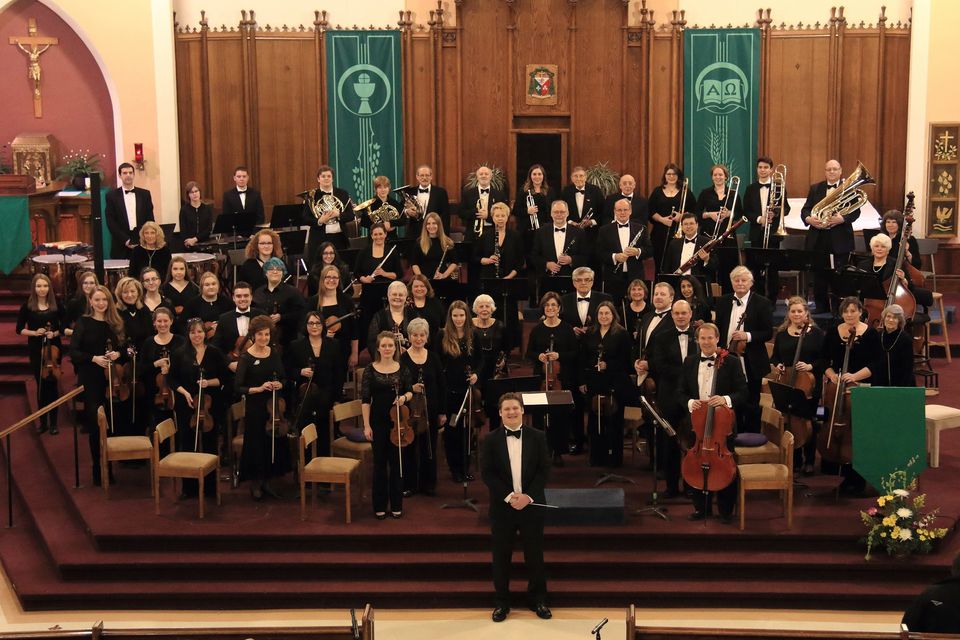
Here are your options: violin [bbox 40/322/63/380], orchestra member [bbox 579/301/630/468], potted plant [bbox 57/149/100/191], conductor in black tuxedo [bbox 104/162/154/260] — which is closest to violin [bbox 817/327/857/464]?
orchestra member [bbox 579/301/630/468]

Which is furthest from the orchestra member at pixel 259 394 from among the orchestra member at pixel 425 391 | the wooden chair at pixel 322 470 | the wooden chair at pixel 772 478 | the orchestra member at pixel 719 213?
the orchestra member at pixel 719 213

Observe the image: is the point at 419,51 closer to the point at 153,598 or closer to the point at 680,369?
the point at 680,369

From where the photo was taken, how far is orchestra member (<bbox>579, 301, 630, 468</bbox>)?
8734 millimetres

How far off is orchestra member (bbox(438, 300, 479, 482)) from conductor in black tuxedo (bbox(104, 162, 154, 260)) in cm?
408

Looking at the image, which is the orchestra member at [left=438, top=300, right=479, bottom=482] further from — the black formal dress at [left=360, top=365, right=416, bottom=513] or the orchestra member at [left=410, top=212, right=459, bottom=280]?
the orchestra member at [left=410, top=212, right=459, bottom=280]

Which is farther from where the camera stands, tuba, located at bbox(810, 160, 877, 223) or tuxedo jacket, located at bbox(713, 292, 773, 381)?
tuba, located at bbox(810, 160, 877, 223)

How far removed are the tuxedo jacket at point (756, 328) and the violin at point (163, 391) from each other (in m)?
3.71

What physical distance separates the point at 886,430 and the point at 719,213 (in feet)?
11.0

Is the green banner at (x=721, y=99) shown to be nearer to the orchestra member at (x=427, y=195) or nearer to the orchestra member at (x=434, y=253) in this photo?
the orchestra member at (x=427, y=195)

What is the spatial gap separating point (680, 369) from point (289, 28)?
22.7ft

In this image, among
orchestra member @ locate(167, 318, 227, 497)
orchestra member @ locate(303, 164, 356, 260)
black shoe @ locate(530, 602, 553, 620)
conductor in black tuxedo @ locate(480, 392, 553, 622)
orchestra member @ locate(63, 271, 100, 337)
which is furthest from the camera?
orchestra member @ locate(303, 164, 356, 260)

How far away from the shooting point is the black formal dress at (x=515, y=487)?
730cm

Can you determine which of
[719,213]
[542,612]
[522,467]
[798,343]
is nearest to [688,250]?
[719,213]

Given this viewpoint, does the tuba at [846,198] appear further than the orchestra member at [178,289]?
Yes
